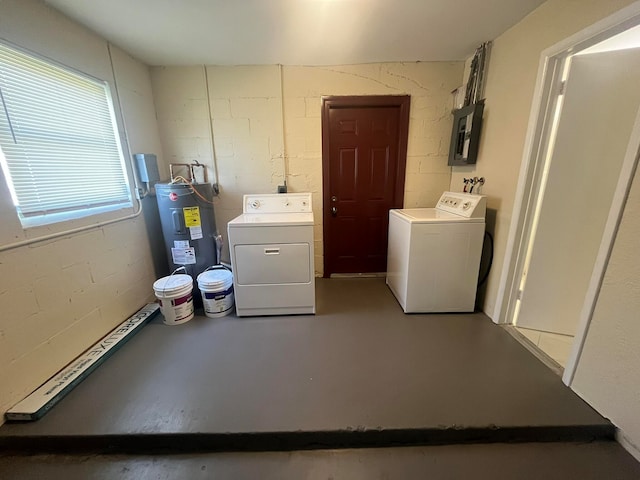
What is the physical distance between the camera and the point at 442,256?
2234mm

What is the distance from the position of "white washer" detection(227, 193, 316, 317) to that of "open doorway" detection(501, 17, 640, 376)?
1689mm

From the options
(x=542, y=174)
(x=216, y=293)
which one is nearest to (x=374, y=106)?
(x=542, y=174)

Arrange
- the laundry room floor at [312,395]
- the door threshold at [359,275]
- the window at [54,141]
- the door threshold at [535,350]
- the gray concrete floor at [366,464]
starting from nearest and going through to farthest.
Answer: the gray concrete floor at [366,464]
the laundry room floor at [312,395]
the window at [54,141]
the door threshold at [535,350]
the door threshold at [359,275]

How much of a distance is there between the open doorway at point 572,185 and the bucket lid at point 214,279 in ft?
8.00

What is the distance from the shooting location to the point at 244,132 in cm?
278

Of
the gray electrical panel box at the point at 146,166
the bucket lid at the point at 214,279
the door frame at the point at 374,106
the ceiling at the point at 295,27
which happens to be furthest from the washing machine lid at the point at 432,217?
the gray electrical panel box at the point at 146,166

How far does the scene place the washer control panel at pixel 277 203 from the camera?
2.79 meters

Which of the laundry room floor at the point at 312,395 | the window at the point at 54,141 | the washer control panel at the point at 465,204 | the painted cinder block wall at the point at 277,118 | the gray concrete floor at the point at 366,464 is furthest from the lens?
the painted cinder block wall at the point at 277,118

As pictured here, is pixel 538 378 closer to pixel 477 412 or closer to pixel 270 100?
pixel 477 412

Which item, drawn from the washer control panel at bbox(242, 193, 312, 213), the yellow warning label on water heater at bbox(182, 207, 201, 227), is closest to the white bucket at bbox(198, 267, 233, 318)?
the yellow warning label on water heater at bbox(182, 207, 201, 227)

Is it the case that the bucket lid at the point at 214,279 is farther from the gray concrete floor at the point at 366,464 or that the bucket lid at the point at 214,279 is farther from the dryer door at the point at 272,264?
the gray concrete floor at the point at 366,464

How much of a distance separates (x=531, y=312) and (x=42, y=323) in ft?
11.3

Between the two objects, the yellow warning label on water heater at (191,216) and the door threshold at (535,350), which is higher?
the yellow warning label on water heater at (191,216)

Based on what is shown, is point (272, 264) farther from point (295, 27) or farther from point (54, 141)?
point (295, 27)
